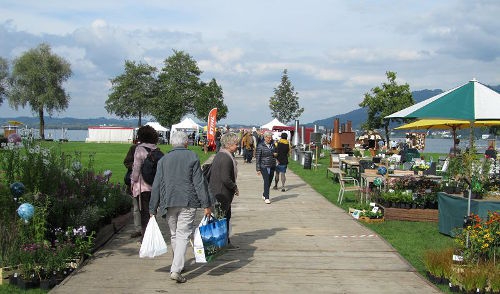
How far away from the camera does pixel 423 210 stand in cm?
1099

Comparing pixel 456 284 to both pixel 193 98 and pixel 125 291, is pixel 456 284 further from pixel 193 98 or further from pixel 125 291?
pixel 193 98

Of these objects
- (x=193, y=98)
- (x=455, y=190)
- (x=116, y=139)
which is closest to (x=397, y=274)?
(x=455, y=190)

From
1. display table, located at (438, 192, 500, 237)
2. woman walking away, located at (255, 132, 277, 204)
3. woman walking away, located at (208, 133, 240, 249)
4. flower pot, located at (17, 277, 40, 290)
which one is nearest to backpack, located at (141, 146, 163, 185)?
woman walking away, located at (208, 133, 240, 249)

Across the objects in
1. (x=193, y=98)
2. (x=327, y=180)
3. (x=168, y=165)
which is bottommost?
(x=327, y=180)

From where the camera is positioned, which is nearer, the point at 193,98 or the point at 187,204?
the point at 187,204

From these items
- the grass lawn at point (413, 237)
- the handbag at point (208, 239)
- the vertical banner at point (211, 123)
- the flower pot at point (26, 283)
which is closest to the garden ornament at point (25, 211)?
the flower pot at point (26, 283)

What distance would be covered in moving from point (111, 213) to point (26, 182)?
2480 millimetres

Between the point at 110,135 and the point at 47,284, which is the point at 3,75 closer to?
the point at 110,135

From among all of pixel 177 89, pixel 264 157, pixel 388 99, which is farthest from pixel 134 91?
pixel 264 157

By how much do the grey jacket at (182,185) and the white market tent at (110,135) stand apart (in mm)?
69321

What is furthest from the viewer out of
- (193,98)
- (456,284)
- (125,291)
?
(193,98)

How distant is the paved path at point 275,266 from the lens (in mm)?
6113

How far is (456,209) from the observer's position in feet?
30.6

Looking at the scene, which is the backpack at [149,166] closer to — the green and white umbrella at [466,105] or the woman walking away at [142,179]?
the woman walking away at [142,179]
